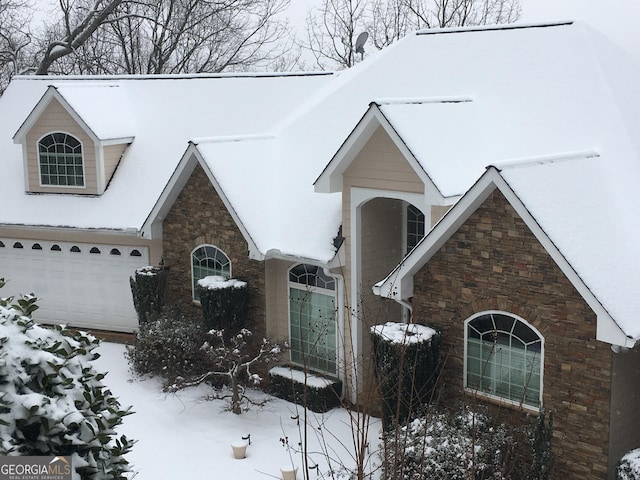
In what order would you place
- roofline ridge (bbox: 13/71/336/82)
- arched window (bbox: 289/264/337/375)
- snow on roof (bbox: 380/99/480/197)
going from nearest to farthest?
snow on roof (bbox: 380/99/480/197) → arched window (bbox: 289/264/337/375) → roofline ridge (bbox: 13/71/336/82)

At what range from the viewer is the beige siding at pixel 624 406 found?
11.2 metres

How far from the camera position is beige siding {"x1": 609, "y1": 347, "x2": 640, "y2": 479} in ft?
36.6

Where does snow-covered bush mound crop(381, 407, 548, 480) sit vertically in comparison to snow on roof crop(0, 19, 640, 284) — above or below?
below

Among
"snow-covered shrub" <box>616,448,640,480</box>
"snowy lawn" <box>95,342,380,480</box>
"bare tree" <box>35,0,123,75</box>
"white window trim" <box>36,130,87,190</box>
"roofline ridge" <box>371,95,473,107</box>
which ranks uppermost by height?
"bare tree" <box>35,0,123,75</box>

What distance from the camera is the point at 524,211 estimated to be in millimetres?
11398

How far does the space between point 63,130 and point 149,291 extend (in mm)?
5383

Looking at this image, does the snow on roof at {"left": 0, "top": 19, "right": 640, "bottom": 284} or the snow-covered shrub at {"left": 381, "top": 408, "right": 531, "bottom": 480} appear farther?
the snow on roof at {"left": 0, "top": 19, "right": 640, "bottom": 284}

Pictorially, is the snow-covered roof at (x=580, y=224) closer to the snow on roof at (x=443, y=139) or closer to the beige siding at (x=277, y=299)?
the snow on roof at (x=443, y=139)

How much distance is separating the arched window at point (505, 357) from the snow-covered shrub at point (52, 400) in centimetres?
641

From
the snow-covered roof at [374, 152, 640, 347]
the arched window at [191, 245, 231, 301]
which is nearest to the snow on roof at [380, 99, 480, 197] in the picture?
the snow-covered roof at [374, 152, 640, 347]

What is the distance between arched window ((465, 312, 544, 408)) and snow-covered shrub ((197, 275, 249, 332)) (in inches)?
215

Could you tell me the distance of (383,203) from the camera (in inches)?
612

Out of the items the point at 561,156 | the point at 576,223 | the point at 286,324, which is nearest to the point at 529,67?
the point at 561,156

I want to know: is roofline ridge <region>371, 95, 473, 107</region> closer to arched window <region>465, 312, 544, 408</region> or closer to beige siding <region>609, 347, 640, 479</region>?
arched window <region>465, 312, 544, 408</region>
